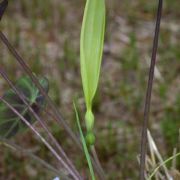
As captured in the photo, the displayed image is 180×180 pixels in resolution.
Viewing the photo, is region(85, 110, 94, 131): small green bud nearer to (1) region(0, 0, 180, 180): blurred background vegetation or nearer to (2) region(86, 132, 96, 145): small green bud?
(2) region(86, 132, 96, 145): small green bud

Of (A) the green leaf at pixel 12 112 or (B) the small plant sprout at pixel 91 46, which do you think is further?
(A) the green leaf at pixel 12 112

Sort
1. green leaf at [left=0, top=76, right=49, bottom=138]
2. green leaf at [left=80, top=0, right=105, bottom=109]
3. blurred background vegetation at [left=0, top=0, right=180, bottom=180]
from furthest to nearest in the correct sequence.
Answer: blurred background vegetation at [left=0, top=0, right=180, bottom=180], green leaf at [left=0, top=76, right=49, bottom=138], green leaf at [left=80, top=0, right=105, bottom=109]

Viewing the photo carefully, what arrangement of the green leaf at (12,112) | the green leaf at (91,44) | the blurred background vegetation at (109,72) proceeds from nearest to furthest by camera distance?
the green leaf at (91,44), the green leaf at (12,112), the blurred background vegetation at (109,72)

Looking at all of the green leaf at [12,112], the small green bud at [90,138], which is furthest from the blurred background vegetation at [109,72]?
the small green bud at [90,138]

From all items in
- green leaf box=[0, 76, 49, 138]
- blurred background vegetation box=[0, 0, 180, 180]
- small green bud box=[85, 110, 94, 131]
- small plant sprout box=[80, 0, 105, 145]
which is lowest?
blurred background vegetation box=[0, 0, 180, 180]

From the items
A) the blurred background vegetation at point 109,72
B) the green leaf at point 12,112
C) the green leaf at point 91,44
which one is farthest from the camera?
the blurred background vegetation at point 109,72

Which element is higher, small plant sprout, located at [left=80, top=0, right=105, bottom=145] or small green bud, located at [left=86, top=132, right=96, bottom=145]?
small plant sprout, located at [left=80, top=0, right=105, bottom=145]

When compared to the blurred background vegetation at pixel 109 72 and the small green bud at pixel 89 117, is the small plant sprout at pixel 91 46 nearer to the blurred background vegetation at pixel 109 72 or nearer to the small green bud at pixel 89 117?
the small green bud at pixel 89 117

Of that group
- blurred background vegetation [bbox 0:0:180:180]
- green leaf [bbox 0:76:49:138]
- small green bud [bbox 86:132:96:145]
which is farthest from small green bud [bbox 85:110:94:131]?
blurred background vegetation [bbox 0:0:180:180]
